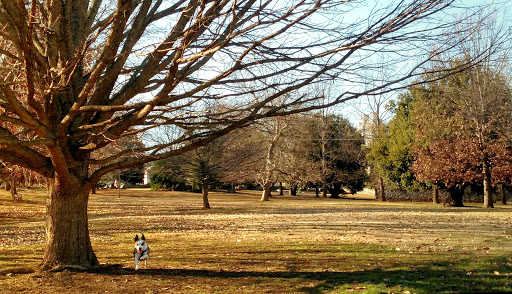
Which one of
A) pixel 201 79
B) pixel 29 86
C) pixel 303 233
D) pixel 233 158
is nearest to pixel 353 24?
pixel 201 79

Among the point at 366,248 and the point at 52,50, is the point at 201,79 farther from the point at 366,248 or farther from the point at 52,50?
the point at 366,248

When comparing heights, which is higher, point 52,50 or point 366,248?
point 52,50

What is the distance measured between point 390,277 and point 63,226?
196 inches

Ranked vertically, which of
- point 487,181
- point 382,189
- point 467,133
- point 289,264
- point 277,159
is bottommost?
point 289,264

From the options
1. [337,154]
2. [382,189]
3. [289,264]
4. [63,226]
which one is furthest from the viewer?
[337,154]

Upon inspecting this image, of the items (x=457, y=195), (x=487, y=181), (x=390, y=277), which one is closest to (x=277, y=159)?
(x=457, y=195)

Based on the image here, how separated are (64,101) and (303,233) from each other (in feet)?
26.7

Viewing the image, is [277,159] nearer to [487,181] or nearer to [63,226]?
[487,181]

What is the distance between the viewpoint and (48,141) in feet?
19.5

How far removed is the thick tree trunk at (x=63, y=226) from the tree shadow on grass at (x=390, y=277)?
49cm

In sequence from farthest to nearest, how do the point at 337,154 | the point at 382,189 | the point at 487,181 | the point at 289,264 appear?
1. the point at 337,154
2. the point at 382,189
3. the point at 487,181
4. the point at 289,264

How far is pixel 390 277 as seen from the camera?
6.47 metres

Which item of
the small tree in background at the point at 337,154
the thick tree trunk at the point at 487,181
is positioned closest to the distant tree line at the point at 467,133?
the thick tree trunk at the point at 487,181

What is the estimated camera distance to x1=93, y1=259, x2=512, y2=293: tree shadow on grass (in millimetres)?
5812
